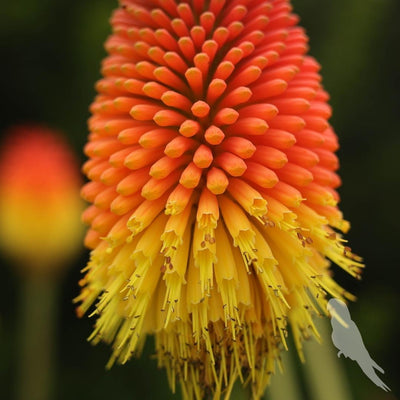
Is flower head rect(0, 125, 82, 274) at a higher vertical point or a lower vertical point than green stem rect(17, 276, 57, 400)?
higher

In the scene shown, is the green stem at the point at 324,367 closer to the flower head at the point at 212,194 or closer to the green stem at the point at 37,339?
the flower head at the point at 212,194

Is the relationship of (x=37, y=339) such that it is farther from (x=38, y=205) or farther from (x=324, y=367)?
(x=324, y=367)

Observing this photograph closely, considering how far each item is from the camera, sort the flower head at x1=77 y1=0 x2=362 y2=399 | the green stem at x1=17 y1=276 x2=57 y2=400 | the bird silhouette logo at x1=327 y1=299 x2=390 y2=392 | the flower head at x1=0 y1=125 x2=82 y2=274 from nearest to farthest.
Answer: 1. the bird silhouette logo at x1=327 y1=299 x2=390 y2=392
2. the flower head at x1=77 y1=0 x2=362 y2=399
3. the green stem at x1=17 y1=276 x2=57 y2=400
4. the flower head at x1=0 y1=125 x2=82 y2=274

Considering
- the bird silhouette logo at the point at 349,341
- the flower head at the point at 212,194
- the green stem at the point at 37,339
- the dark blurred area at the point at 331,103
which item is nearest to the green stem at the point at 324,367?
the dark blurred area at the point at 331,103

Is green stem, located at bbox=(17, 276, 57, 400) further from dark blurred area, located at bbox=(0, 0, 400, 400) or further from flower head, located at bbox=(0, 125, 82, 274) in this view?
dark blurred area, located at bbox=(0, 0, 400, 400)

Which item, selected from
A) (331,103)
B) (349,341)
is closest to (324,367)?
(349,341)

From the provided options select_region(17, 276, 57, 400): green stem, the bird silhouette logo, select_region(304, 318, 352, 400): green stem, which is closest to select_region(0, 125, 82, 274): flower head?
select_region(17, 276, 57, 400): green stem

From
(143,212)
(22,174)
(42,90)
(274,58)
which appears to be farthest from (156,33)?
(42,90)
